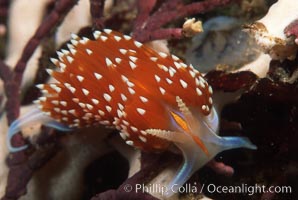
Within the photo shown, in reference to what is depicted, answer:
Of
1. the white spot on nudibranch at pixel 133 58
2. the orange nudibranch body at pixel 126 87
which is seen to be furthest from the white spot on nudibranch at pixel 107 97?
the white spot on nudibranch at pixel 133 58

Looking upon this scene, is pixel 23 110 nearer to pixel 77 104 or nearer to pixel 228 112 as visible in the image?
pixel 77 104

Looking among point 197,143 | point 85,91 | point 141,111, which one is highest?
point 85,91

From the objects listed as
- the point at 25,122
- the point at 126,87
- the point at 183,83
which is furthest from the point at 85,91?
the point at 25,122

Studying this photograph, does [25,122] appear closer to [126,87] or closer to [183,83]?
[126,87]

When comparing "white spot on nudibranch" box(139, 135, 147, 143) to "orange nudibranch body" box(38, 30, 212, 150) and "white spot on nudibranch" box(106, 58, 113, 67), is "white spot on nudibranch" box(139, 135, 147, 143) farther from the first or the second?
"white spot on nudibranch" box(106, 58, 113, 67)

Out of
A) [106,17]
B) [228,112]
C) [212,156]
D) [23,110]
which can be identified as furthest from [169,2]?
[23,110]

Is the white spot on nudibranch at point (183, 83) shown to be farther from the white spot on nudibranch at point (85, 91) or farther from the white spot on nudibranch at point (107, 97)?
the white spot on nudibranch at point (85, 91)

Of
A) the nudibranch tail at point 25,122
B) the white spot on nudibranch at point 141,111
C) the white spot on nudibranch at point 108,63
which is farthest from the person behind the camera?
the nudibranch tail at point 25,122

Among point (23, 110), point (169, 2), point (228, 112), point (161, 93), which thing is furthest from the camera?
point (23, 110)
